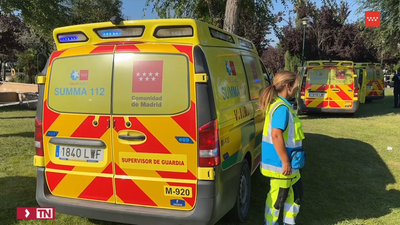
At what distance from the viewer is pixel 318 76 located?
1237cm

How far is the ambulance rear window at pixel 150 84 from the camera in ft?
9.79

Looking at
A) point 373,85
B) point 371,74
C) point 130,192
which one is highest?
point 371,74

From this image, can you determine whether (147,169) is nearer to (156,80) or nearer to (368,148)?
(156,80)

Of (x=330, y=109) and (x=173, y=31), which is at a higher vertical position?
(x=173, y=31)

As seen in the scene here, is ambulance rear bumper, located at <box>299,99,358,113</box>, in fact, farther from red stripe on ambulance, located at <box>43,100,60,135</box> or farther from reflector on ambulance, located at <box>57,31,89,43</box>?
red stripe on ambulance, located at <box>43,100,60,135</box>

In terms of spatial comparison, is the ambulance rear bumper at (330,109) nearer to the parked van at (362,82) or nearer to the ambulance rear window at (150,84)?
the parked van at (362,82)

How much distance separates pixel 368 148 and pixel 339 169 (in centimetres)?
197

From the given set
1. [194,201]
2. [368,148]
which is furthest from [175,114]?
[368,148]

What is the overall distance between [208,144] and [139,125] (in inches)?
26.3

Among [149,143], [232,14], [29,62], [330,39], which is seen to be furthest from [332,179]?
[29,62]

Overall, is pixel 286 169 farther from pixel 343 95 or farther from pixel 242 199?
pixel 343 95

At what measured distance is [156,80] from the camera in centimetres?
303

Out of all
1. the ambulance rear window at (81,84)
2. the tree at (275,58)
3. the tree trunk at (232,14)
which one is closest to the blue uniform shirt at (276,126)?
the ambulance rear window at (81,84)

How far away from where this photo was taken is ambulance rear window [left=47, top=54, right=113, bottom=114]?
3.16 metres
